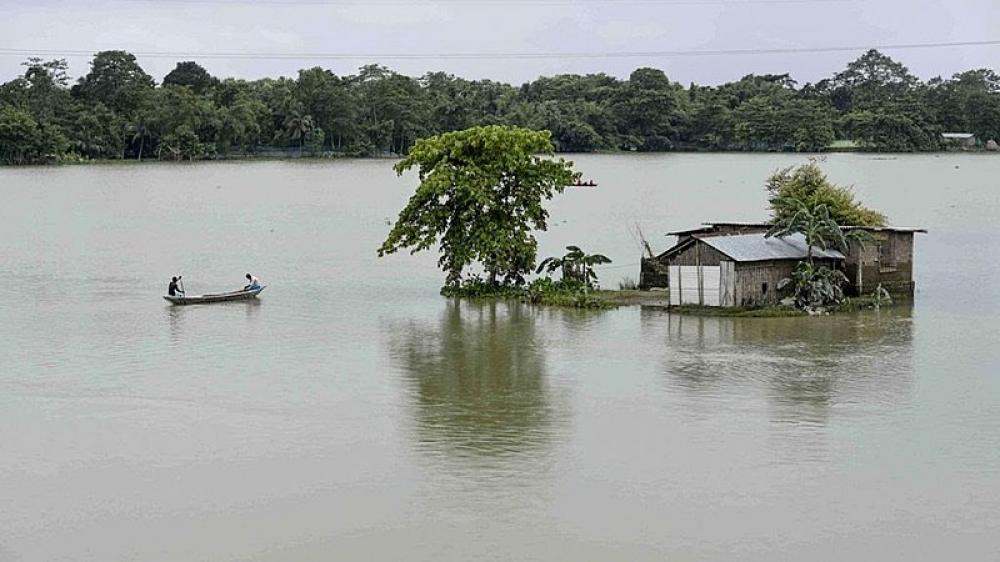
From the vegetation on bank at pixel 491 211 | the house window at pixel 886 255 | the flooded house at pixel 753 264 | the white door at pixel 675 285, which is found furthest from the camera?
the vegetation on bank at pixel 491 211

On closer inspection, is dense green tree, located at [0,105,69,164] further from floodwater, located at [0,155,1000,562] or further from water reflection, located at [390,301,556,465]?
water reflection, located at [390,301,556,465]

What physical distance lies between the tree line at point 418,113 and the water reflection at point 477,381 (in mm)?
76269

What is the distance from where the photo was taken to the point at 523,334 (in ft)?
89.6

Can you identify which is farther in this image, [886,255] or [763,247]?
[886,255]

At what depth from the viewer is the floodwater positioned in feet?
49.8

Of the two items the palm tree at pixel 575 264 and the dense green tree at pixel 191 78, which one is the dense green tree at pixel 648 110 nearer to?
the dense green tree at pixel 191 78

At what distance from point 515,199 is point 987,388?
12.1m

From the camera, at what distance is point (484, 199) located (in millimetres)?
30594

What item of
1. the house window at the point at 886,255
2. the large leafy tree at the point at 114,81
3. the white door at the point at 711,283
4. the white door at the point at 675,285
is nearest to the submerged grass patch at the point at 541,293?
the white door at the point at 675,285

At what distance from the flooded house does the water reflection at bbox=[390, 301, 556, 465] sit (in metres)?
3.33

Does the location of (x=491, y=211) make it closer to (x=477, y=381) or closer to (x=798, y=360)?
(x=477, y=381)

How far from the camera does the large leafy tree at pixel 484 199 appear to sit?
3089 centimetres

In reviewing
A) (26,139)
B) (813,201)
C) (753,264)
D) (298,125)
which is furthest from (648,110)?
(753,264)

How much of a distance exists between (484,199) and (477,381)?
8427 millimetres
